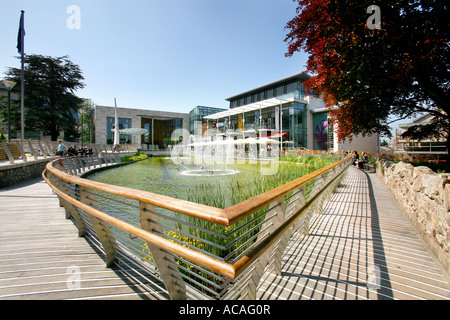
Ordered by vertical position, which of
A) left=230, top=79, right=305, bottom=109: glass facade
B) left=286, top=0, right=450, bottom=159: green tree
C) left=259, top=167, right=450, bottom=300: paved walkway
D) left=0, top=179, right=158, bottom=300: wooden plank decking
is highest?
left=230, top=79, right=305, bottom=109: glass facade

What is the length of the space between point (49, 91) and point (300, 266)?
4146 cm

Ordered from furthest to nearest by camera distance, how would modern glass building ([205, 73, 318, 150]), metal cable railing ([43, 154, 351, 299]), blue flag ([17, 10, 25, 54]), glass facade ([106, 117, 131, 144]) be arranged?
glass facade ([106, 117, 131, 144])
modern glass building ([205, 73, 318, 150])
blue flag ([17, 10, 25, 54])
metal cable railing ([43, 154, 351, 299])

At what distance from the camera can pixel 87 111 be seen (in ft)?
206

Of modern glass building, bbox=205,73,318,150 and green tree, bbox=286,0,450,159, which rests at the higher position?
modern glass building, bbox=205,73,318,150

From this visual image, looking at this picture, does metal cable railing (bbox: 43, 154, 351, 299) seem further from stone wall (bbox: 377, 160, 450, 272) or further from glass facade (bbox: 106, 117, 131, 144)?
Answer: glass facade (bbox: 106, 117, 131, 144)

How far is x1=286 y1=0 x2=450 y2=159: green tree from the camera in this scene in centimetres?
541

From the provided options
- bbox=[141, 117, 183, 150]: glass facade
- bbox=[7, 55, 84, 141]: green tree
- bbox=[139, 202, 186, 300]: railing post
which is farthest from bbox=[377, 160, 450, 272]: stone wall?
bbox=[141, 117, 183, 150]: glass facade

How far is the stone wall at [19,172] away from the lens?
7873 mm

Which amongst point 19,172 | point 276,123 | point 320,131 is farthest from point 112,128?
point 320,131

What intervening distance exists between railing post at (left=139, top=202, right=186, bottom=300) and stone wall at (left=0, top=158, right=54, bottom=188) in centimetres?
941

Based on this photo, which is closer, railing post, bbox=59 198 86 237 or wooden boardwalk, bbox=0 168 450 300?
wooden boardwalk, bbox=0 168 450 300

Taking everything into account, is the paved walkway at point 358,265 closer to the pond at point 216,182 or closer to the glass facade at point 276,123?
the pond at point 216,182
